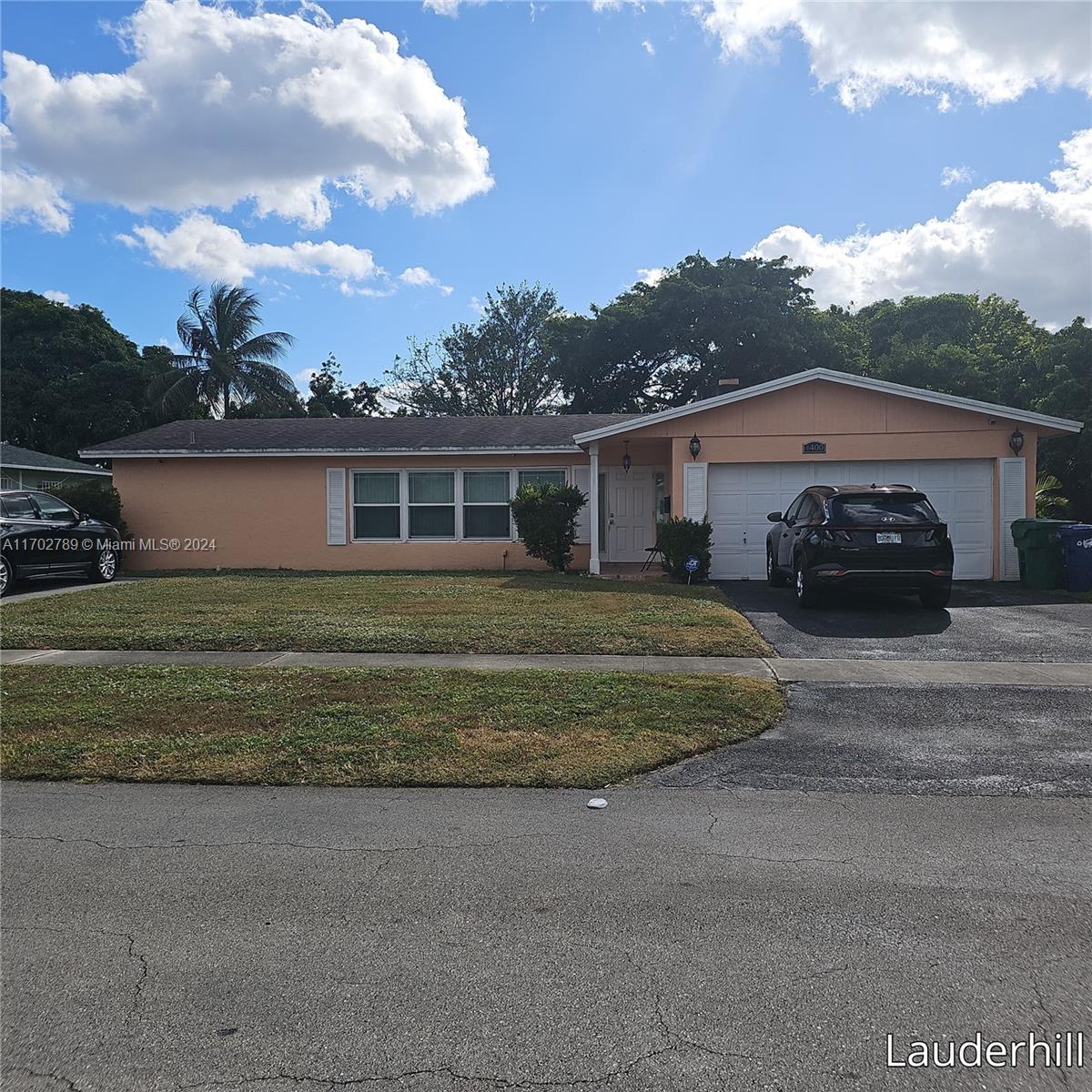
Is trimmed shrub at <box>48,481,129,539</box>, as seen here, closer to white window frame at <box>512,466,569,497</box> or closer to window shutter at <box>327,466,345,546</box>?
A: window shutter at <box>327,466,345,546</box>

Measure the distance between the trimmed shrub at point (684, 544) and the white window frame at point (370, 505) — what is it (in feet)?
19.8

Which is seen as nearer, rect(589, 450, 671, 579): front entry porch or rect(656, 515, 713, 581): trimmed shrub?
rect(656, 515, 713, 581): trimmed shrub

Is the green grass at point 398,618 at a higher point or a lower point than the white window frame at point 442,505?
lower

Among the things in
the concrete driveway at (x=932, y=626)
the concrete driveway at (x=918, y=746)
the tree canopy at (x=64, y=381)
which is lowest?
the concrete driveway at (x=918, y=746)

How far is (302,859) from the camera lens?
4055 mm

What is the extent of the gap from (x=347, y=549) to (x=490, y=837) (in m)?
14.7

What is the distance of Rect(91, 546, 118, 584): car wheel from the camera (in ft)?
51.5

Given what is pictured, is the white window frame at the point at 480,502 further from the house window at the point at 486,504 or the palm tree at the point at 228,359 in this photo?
the palm tree at the point at 228,359

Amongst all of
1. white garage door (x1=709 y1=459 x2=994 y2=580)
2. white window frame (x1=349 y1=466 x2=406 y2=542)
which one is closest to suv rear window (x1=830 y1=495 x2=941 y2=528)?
white garage door (x1=709 y1=459 x2=994 y2=580)

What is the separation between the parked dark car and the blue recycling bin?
1625cm

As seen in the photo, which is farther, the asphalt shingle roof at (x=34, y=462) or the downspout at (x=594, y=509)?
the asphalt shingle roof at (x=34, y=462)

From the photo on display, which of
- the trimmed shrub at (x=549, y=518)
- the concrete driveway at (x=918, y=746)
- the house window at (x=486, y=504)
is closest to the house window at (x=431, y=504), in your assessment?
the house window at (x=486, y=504)

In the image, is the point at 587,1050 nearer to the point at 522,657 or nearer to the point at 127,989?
the point at 127,989

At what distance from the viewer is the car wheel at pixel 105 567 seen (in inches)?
619
